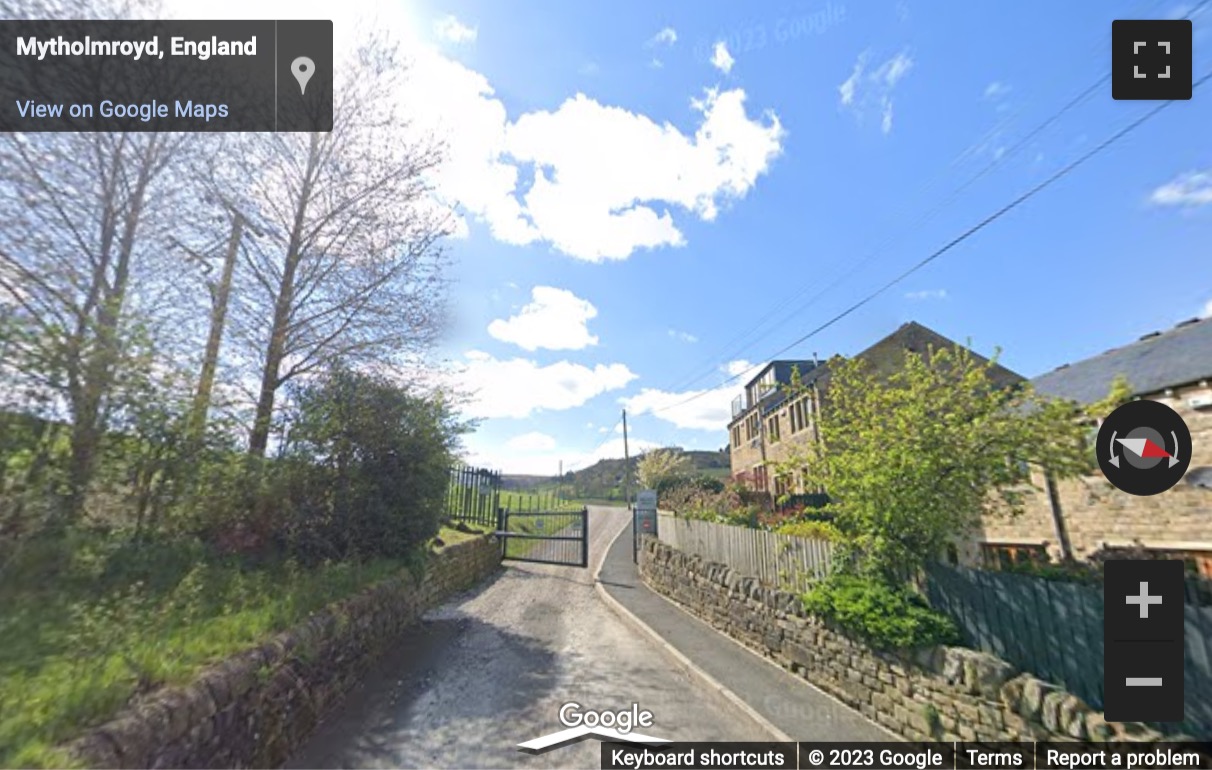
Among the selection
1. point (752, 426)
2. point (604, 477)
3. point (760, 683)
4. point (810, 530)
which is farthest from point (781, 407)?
point (604, 477)

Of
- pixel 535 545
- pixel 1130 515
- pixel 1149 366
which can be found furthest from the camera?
pixel 535 545

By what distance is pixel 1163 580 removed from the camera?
4336mm

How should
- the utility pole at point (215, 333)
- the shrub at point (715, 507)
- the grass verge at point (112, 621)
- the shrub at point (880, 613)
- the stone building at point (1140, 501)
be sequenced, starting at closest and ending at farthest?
1. the grass verge at point (112, 621)
2. the shrub at point (880, 613)
3. the utility pole at point (215, 333)
4. the stone building at point (1140, 501)
5. the shrub at point (715, 507)

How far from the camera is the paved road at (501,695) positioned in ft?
17.4

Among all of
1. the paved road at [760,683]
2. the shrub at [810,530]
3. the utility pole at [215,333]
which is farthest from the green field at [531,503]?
the utility pole at [215,333]

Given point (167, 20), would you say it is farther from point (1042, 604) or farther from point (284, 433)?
point (1042, 604)

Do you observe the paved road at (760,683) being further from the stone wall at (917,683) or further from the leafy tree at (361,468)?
the leafy tree at (361,468)

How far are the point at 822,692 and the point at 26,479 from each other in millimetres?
10019

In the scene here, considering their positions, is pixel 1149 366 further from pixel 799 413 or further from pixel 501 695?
pixel 501 695

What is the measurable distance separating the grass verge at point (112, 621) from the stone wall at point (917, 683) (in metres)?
6.97

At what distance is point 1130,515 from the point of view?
12695 millimetres

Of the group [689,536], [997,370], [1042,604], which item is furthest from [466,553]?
[997,370]

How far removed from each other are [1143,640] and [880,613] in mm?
2537

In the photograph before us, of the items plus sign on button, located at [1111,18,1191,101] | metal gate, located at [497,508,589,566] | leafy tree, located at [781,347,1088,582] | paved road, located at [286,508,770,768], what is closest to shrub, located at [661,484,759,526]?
metal gate, located at [497,508,589,566]
